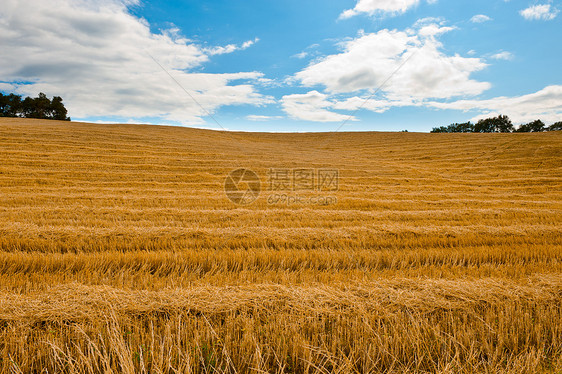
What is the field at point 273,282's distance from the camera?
2391 mm

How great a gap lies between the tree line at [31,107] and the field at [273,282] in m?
65.2

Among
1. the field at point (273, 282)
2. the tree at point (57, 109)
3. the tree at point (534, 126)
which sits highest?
the tree at point (57, 109)

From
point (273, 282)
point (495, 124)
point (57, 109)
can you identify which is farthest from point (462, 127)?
point (57, 109)

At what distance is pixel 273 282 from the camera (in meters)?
3.80

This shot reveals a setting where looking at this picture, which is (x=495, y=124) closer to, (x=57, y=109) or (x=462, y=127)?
(x=462, y=127)

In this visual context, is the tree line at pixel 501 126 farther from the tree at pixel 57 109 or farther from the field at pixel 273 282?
the tree at pixel 57 109

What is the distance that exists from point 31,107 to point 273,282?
80.1m

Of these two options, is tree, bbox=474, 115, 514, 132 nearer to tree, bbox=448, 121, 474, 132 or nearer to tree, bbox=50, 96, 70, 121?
tree, bbox=448, 121, 474, 132

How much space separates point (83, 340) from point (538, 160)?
91.5 ft

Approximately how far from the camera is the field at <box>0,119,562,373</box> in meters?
2.39

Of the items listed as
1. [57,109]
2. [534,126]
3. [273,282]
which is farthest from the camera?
[57,109]

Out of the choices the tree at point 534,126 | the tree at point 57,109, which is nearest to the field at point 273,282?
the tree at point 534,126

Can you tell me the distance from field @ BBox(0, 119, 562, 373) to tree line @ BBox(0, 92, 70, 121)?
65176mm

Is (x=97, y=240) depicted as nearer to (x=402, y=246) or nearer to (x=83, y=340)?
(x=83, y=340)
